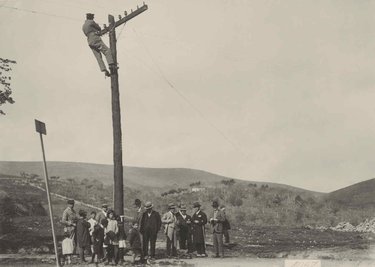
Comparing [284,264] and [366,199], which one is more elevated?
[366,199]

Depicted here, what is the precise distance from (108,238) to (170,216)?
2509 millimetres

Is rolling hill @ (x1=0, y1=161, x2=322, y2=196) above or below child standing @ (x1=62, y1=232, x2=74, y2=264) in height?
above

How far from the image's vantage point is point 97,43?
54.1ft

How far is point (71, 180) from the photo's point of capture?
1293 inches

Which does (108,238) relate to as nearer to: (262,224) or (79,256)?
(79,256)

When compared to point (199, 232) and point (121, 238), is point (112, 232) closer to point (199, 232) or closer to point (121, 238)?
point (121, 238)

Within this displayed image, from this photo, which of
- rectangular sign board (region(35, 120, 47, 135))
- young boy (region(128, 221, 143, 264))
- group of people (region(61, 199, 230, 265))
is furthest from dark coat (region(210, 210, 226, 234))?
rectangular sign board (region(35, 120, 47, 135))

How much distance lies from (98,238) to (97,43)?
15.8ft

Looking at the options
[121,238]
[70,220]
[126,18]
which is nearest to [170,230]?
[121,238]

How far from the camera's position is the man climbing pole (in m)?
16.4

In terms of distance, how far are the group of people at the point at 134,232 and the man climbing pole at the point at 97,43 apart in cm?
344

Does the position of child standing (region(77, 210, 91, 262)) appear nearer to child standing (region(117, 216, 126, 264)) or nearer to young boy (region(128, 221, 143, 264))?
child standing (region(117, 216, 126, 264))

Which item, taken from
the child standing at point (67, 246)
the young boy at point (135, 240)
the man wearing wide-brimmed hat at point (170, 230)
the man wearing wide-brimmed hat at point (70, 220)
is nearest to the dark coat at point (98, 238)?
the child standing at point (67, 246)

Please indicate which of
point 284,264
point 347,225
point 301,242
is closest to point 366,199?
point 347,225
